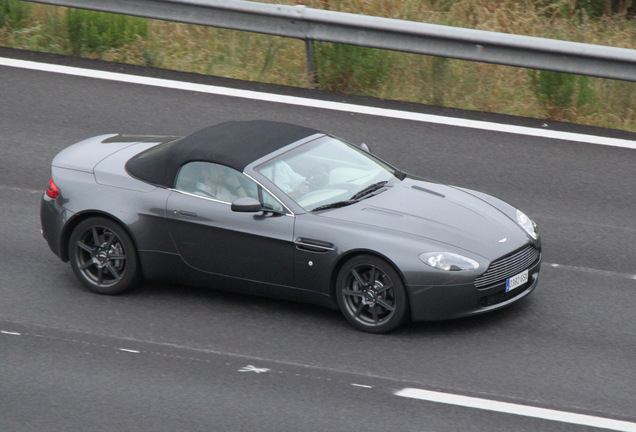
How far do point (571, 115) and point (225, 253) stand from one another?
20.2ft

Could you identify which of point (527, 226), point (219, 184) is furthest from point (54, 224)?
point (527, 226)

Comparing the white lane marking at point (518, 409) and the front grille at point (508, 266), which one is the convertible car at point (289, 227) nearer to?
the front grille at point (508, 266)

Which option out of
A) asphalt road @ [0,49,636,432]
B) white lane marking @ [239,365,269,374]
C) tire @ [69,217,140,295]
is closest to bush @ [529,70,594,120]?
asphalt road @ [0,49,636,432]

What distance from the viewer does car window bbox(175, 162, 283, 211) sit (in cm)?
884

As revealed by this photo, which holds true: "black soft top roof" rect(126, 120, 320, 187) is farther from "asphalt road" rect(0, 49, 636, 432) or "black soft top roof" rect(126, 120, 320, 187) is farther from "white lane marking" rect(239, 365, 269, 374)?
"white lane marking" rect(239, 365, 269, 374)

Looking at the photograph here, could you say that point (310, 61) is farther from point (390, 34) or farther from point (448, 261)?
point (448, 261)

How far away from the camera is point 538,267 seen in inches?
354

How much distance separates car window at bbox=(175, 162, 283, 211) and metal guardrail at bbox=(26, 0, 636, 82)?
4971mm

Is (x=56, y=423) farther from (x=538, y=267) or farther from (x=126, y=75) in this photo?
(x=126, y=75)

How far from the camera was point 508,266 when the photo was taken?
861cm

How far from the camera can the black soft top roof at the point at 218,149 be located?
905 cm

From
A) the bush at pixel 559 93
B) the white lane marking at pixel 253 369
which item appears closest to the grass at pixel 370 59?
the bush at pixel 559 93

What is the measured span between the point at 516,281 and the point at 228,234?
2.37m

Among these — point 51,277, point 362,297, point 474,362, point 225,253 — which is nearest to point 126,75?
point 51,277
